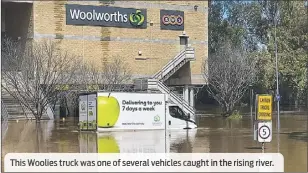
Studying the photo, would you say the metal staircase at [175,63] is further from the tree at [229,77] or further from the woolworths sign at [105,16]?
the woolworths sign at [105,16]

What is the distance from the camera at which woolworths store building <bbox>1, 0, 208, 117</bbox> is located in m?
49.8

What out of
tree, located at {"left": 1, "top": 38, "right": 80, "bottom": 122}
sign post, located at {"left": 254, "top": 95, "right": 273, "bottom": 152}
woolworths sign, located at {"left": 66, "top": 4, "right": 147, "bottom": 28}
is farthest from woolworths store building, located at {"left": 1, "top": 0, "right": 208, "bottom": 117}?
sign post, located at {"left": 254, "top": 95, "right": 273, "bottom": 152}

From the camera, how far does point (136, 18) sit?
53.1 meters

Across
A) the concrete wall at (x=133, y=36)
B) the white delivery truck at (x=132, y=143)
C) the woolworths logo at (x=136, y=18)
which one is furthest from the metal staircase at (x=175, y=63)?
the white delivery truck at (x=132, y=143)

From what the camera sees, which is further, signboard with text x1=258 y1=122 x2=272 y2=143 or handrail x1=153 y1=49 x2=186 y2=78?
handrail x1=153 y1=49 x2=186 y2=78

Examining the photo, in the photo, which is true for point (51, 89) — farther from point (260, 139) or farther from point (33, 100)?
point (260, 139)

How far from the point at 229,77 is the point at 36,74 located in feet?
60.6

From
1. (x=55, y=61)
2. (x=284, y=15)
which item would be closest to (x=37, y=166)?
(x=55, y=61)

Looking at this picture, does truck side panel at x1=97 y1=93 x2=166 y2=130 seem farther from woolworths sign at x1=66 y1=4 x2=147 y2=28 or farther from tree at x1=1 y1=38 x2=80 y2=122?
woolworths sign at x1=66 y1=4 x2=147 y2=28

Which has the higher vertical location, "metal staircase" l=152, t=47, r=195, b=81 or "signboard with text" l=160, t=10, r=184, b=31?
"signboard with text" l=160, t=10, r=184, b=31

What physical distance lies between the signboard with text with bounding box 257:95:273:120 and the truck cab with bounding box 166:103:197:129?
1300 centimetres

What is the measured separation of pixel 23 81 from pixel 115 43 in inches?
451

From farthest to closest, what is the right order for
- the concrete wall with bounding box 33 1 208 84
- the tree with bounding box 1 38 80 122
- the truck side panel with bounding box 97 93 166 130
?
the concrete wall with bounding box 33 1 208 84
the tree with bounding box 1 38 80 122
the truck side panel with bounding box 97 93 166 130

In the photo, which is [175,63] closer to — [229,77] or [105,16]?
[229,77]
